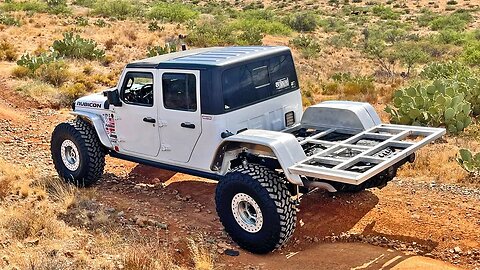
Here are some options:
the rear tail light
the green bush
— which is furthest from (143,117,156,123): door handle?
the green bush

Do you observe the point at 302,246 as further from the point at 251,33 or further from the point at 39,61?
the point at 251,33

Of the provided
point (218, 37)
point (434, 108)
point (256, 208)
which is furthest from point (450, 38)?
point (256, 208)

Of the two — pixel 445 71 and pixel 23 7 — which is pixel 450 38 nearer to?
pixel 445 71

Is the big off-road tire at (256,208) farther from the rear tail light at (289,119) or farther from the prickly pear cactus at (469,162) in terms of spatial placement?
the prickly pear cactus at (469,162)

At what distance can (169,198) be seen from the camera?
25.2 ft

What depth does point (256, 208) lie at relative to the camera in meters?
5.83

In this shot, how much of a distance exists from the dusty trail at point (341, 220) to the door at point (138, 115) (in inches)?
30.3

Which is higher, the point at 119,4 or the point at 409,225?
the point at 119,4

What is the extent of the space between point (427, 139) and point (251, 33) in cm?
2164

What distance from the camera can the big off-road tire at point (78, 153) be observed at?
25.9 feet

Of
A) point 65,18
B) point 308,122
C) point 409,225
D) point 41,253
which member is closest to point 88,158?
point 41,253

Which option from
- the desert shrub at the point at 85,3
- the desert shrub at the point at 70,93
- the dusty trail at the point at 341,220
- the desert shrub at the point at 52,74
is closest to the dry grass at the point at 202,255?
the dusty trail at the point at 341,220

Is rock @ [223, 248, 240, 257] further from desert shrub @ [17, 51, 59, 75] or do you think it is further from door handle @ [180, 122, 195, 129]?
desert shrub @ [17, 51, 59, 75]

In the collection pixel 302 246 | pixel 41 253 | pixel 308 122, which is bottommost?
pixel 302 246
